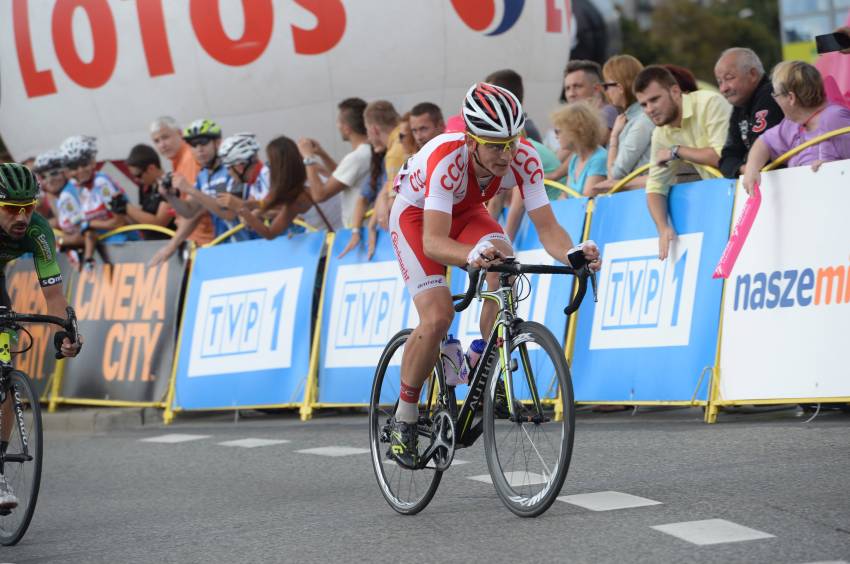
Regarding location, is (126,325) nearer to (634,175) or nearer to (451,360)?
(634,175)

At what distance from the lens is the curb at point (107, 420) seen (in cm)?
1383

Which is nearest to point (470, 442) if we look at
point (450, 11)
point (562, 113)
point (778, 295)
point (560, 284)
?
point (778, 295)

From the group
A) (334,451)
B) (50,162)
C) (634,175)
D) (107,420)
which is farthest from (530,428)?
(50,162)

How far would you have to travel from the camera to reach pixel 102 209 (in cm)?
1496

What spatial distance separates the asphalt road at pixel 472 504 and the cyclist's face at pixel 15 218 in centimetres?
160

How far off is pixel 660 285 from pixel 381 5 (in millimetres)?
8181

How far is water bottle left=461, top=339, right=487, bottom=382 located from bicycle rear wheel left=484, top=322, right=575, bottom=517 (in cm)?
26

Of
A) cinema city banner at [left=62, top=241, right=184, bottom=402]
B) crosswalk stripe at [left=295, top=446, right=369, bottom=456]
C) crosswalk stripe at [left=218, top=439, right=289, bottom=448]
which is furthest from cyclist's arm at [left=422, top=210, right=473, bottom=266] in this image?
cinema city banner at [left=62, top=241, right=184, bottom=402]

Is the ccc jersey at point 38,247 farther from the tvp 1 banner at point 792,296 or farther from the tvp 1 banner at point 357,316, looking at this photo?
the tvp 1 banner at point 792,296

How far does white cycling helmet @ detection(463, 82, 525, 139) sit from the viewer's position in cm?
664

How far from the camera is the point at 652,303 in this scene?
1020 cm

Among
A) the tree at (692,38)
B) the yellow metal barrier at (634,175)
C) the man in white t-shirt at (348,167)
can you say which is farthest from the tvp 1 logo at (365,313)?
the tree at (692,38)

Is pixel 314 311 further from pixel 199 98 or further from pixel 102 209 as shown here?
pixel 199 98

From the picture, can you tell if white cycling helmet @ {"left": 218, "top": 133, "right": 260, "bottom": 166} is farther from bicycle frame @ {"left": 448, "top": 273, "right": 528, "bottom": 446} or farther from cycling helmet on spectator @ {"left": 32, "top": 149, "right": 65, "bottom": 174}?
bicycle frame @ {"left": 448, "top": 273, "right": 528, "bottom": 446}
